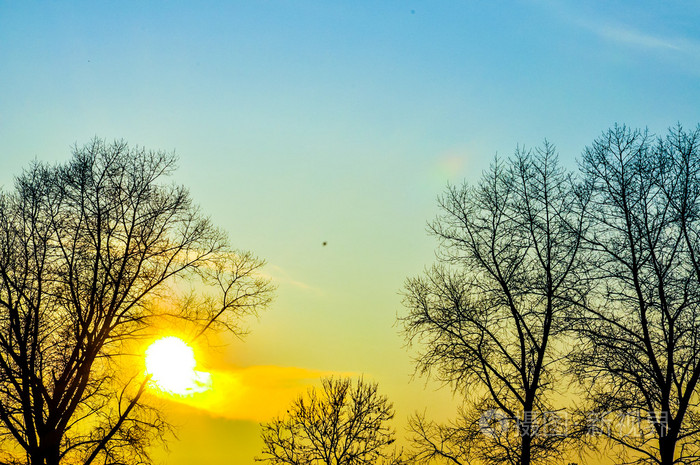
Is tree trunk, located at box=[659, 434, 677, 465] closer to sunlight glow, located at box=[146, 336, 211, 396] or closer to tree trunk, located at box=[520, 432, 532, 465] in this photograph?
tree trunk, located at box=[520, 432, 532, 465]

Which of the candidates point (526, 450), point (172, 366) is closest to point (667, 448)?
point (526, 450)

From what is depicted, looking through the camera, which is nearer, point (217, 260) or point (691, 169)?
point (691, 169)

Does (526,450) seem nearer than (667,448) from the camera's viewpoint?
No

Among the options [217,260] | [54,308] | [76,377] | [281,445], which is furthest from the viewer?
[281,445]

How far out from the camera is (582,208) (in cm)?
1609

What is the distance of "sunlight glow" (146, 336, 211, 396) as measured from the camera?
57.6ft

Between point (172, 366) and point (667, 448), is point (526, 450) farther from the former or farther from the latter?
point (172, 366)

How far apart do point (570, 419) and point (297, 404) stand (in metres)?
15.5

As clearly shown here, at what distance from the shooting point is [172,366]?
58.9 feet

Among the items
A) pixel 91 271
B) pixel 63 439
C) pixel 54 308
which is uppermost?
pixel 91 271

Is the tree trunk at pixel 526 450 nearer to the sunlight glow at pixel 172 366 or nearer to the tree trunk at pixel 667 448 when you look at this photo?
the tree trunk at pixel 667 448

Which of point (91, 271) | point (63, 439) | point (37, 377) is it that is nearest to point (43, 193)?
point (91, 271)

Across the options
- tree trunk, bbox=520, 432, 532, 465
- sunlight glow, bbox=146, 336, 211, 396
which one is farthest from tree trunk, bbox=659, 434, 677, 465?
sunlight glow, bbox=146, 336, 211, 396

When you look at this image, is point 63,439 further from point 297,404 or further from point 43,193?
point 297,404
